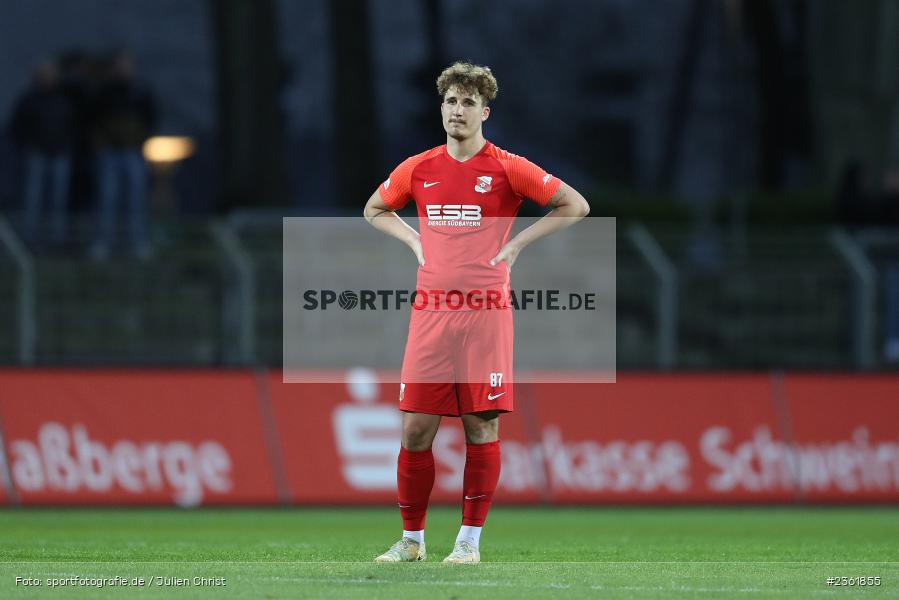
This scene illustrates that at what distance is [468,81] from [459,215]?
2.35 feet

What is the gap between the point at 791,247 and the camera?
63.0ft

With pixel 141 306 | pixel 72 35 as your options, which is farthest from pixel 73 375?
pixel 72 35

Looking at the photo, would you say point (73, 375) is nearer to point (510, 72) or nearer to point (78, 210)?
point (78, 210)

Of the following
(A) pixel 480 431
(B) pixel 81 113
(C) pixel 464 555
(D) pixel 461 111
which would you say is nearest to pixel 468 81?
(D) pixel 461 111

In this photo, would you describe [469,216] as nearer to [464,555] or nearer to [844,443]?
[464,555]

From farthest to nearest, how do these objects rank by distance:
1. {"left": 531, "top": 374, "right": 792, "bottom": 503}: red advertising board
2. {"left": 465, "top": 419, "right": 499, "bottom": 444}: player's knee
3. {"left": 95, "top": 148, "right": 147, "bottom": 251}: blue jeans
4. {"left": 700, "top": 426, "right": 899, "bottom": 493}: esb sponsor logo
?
{"left": 95, "top": 148, "right": 147, "bottom": 251}: blue jeans
{"left": 700, "top": 426, "right": 899, "bottom": 493}: esb sponsor logo
{"left": 531, "top": 374, "right": 792, "bottom": 503}: red advertising board
{"left": 465, "top": 419, "right": 499, "bottom": 444}: player's knee

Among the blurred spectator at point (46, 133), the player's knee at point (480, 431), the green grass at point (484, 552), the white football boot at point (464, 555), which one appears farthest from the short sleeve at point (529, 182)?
the blurred spectator at point (46, 133)

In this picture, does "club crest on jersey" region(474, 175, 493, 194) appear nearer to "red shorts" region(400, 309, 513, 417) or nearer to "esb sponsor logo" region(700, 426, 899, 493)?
"red shorts" region(400, 309, 513, 417)

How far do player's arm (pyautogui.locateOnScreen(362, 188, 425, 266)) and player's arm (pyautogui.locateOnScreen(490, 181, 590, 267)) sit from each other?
498 millimetres

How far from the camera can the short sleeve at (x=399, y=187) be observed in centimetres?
1005

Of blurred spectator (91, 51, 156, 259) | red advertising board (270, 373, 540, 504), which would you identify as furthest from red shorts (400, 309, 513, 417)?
blurred spectator (91, 51, 156, 259)

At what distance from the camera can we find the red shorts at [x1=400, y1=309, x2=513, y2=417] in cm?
980

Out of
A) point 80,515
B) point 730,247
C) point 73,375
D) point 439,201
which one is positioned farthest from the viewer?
point 730,247

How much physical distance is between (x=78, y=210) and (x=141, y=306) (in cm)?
310
